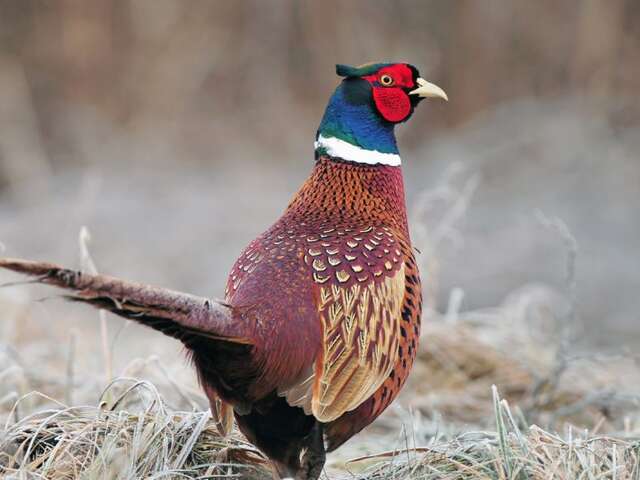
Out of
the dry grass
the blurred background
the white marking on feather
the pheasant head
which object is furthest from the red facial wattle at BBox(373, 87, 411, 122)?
the blurred background

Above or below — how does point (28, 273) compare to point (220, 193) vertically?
above

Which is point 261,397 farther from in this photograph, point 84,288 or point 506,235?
point 506,235

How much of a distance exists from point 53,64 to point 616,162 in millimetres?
6397

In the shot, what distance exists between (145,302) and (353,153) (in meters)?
1.27

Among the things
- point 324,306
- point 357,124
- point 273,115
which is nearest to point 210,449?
point 324,306

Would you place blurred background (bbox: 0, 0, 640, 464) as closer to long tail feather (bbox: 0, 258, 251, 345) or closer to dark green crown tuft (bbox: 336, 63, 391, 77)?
dark green crown tuft (bbox: 336, 63, 391, 77)

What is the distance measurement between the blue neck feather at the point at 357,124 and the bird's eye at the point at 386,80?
0.23 feet

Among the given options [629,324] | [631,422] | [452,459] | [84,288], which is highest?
[84,288]

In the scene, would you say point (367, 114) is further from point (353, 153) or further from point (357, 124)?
point (353, 153)

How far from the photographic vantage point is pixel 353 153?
152 inches

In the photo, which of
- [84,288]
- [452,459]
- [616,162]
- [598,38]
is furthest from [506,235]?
[84,288]

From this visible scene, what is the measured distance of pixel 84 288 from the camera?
267cm

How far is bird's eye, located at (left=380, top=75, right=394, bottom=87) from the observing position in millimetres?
3924

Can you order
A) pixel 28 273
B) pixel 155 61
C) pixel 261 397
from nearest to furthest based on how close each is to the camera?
pixel 28 273, pixel 261 397, pixel 155 61
